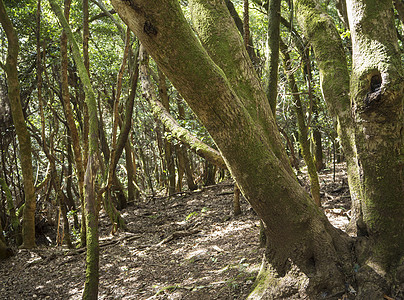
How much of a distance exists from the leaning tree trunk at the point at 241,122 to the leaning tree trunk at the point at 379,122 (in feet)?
1.39

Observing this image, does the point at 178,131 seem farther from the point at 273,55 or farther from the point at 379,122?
the point at 379,122

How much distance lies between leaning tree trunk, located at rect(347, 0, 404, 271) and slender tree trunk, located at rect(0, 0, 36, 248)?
260 inches

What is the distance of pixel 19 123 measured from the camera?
7.22 m

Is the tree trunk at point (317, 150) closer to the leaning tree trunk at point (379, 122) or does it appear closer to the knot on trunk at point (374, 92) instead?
the leaning tree trunk at point (379, 122)

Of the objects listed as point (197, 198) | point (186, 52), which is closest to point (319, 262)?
point (186, 52)

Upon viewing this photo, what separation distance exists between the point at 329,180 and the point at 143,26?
7.63 m

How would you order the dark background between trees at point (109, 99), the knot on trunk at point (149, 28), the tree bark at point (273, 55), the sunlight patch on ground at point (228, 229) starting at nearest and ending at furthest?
the knot on trunk at point (149, 28)
the tree bark at point (273, 55)
the dark background between trees at point (109, 99)
the sunlight patch on ground at point (228, 229)

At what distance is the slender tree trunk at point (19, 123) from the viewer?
714 centimetres

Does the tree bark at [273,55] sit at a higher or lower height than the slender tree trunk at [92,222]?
higher

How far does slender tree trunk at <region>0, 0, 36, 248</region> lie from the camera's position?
281 inches

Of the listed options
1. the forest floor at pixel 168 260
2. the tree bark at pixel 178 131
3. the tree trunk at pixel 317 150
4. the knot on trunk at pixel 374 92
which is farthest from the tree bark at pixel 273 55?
the tree trunk at pixel 317 150

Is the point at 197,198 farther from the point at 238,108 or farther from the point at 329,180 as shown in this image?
the point at 238,108

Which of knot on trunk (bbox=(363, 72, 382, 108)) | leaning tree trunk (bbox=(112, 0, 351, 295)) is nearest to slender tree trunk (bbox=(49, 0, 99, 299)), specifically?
leaning tree trunk (bbox=(112, 0, 351, 295))

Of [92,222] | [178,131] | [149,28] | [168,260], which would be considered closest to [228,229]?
[168,260]
